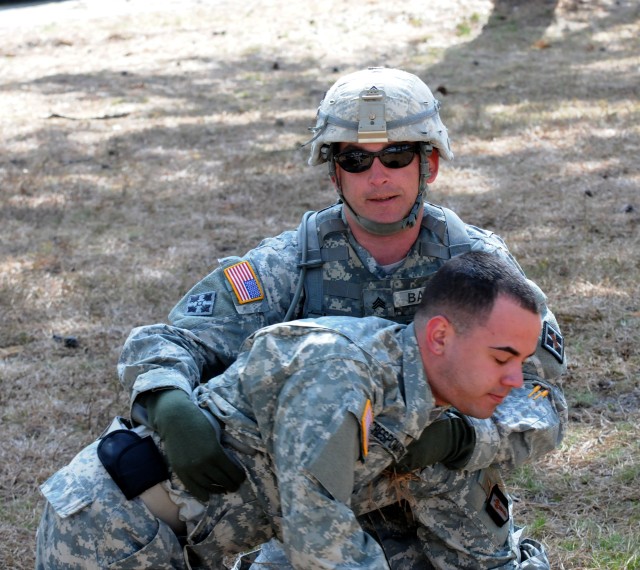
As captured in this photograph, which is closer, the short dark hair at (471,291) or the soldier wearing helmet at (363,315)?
the short dark hair at (471,291)

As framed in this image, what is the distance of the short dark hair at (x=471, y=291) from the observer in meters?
2.64

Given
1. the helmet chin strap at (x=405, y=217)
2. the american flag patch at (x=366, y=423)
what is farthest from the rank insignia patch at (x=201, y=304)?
the american flag patch at (x=366, y=423)

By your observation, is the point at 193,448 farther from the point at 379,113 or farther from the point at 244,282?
the point at 379,113

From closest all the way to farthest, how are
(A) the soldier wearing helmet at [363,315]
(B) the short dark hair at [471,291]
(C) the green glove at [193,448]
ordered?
(B) the short dark hair at [471,291] → (C) the green glove at [193,448] → (A) the soldier wearing helmet at [363,315]

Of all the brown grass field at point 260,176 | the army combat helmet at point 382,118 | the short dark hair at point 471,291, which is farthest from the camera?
the brown grass field at point 260,176

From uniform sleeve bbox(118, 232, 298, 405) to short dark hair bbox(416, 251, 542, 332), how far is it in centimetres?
74

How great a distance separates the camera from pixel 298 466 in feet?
8.12

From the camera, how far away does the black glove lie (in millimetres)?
2977

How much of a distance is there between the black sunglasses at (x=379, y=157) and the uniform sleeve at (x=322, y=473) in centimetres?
104

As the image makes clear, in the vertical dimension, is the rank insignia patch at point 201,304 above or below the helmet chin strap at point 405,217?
below

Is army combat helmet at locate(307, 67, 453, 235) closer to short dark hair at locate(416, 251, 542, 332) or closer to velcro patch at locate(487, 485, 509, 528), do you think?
short dark hair at locate(416, 251, 542, 332)

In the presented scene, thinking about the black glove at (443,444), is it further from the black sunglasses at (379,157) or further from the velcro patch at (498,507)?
the black sunglasses at (379,157)

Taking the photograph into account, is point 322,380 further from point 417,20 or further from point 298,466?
point 417,20

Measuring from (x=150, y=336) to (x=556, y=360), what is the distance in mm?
1277
